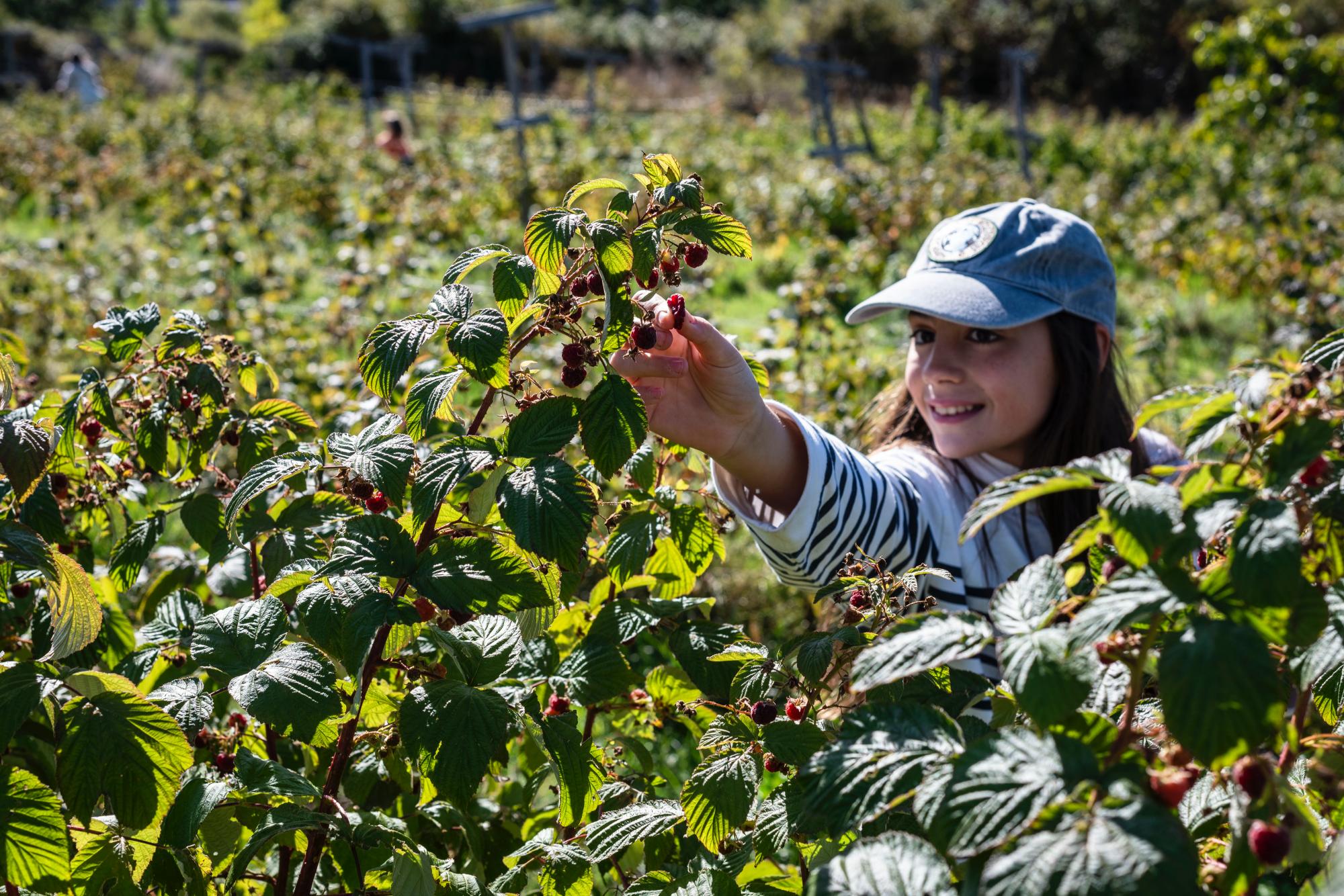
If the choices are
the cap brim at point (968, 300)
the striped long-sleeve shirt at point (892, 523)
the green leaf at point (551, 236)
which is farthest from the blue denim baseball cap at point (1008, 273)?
the green leaf at point (551, 236)

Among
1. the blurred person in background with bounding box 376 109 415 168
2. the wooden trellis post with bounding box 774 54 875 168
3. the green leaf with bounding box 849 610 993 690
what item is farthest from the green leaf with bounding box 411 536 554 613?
the blurred person in background with bounding box 376 109 415 168

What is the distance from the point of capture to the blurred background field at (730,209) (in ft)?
15.1

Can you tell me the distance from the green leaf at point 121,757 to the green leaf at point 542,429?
37 centimetres

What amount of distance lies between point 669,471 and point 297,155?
9479 mm

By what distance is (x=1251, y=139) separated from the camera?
9781 mm

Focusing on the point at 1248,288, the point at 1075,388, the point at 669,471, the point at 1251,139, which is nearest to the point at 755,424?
the point at 669,471

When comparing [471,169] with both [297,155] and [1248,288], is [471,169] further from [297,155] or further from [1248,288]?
[1248,288]

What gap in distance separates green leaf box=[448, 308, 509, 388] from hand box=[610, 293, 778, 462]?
0.25m

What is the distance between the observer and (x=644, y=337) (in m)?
1.10

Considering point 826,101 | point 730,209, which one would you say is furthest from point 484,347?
point 826,101

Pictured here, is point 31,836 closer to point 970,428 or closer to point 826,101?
point 970,428

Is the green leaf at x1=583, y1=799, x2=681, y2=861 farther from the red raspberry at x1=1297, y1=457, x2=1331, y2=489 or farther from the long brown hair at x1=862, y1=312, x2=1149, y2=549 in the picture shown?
the long brown hair at x1=862, y1=312, x2=1149, y2=549

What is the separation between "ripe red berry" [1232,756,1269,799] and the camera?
660mm

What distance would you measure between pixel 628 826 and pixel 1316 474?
0.68 meters
